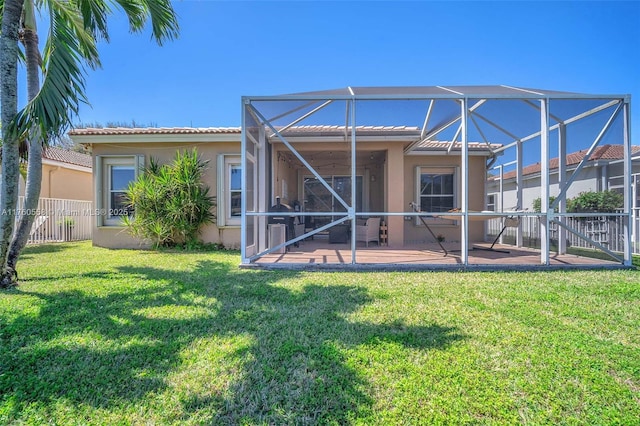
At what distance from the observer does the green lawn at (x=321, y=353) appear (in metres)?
1.89

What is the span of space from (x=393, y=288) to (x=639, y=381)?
2527 mm

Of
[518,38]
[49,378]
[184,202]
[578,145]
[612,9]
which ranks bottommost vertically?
[49,378]

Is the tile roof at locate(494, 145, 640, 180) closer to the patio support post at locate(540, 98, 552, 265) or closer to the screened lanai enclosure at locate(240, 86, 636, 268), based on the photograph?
the screened lanai enclosure at locate(240, 86, 636, 268)

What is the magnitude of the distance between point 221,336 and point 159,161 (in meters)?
7.50

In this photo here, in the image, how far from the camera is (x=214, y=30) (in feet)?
29.3

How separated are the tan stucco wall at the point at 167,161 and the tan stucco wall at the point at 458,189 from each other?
18.4ft

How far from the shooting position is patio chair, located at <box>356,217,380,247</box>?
8.65 m

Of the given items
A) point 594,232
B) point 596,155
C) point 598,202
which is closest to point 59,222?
point 594,232

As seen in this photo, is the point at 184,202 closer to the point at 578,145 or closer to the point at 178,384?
the point at 178,384

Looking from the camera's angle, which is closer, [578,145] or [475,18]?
[578,145]

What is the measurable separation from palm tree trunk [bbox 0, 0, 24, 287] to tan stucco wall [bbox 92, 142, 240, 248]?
14.9ft

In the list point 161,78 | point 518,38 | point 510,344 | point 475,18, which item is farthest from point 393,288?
point 161,78

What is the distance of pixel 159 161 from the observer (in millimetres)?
8719

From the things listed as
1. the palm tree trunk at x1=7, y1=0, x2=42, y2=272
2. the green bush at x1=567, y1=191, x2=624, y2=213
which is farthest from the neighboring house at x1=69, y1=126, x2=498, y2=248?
the green bush at x1=567, y1=191, x2=624, y2=213
